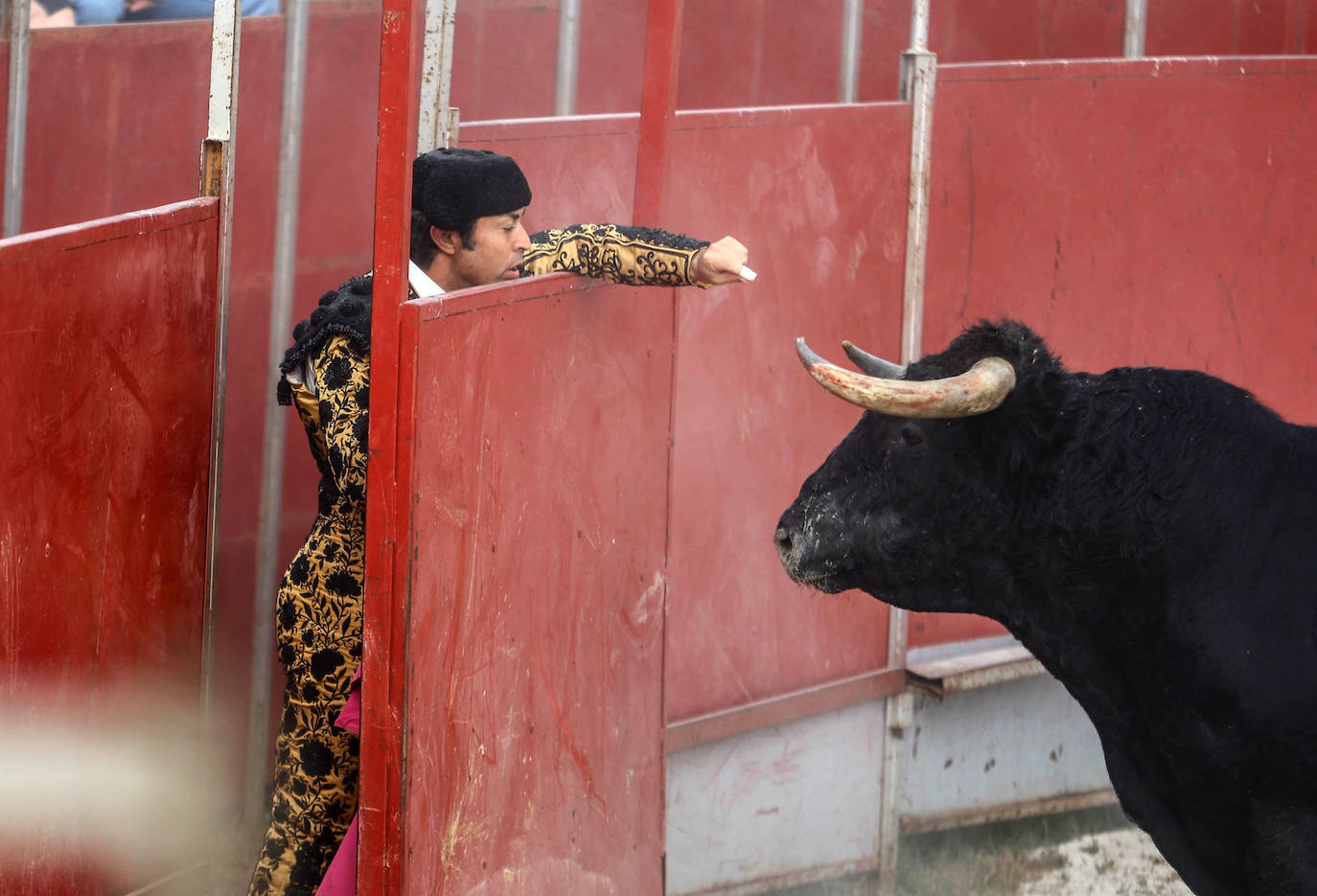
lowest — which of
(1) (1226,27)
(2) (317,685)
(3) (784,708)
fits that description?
(3) (784,708)

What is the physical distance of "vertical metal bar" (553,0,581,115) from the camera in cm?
463

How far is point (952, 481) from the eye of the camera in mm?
3268

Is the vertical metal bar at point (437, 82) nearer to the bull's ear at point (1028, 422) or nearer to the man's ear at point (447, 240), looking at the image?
the man's ear at point (447, 240)

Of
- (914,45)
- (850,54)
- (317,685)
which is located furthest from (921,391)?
(850,54)

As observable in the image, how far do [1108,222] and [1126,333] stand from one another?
0.43 meters

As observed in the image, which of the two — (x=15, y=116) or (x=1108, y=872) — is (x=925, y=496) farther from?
(x=1108, y=872)

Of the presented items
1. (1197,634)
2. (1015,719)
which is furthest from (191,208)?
(1015,719)

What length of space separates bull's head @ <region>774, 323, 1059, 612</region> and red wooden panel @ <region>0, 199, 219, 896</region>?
4.40 feet

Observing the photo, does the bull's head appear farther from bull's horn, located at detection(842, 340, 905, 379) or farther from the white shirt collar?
the white shirt collar

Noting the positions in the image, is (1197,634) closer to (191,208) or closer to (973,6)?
(191,208)

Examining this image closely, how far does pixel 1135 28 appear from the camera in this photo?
6188mm

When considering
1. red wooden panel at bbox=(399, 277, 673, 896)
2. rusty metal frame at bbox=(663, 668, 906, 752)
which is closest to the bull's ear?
red wooden panel at bbox=(399, 277, 673, 896)

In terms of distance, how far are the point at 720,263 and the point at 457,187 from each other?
1.81ft

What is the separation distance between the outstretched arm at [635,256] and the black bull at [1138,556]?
0.31 meters
